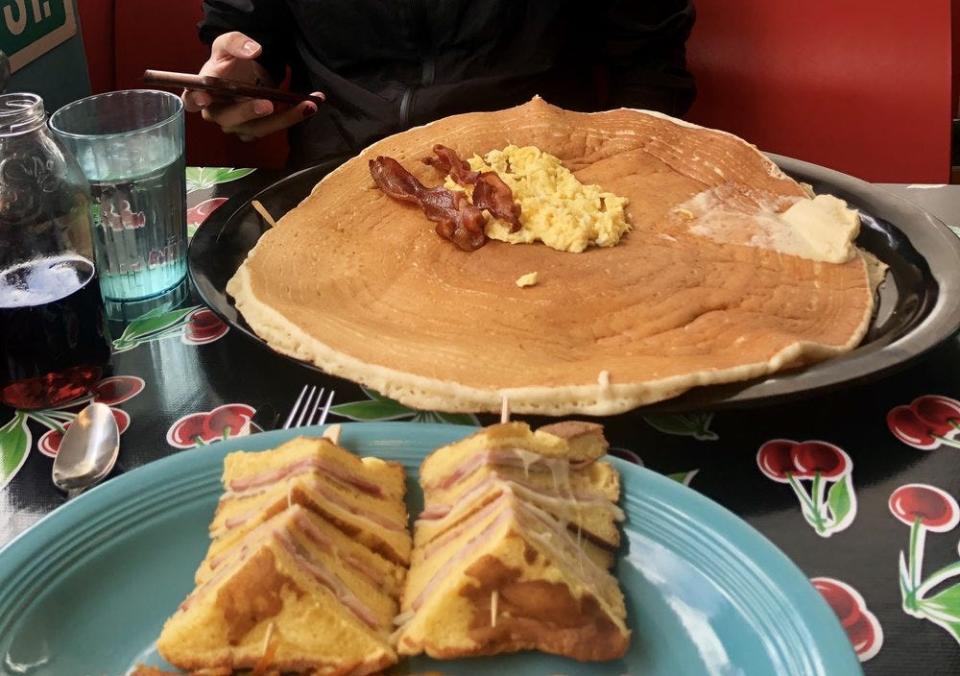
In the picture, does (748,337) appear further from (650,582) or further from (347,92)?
(347,92)

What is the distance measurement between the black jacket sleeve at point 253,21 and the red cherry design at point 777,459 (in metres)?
1.51

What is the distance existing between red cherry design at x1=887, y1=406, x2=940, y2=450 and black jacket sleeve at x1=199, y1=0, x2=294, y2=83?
1.56 m

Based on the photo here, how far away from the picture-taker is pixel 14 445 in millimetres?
1077

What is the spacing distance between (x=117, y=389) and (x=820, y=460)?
0.85 m

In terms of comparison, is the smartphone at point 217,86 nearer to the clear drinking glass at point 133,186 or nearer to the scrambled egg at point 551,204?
the clear drinking glass at point 133,186

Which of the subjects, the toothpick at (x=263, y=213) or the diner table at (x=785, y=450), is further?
the toothpick at (x=263, y=213)

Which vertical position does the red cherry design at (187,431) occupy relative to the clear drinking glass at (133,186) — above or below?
below

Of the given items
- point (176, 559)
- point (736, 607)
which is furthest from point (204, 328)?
point (736, 607)

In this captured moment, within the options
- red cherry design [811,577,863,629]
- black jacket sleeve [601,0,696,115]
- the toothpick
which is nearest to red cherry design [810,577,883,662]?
red cherry design [811,577,863,629]

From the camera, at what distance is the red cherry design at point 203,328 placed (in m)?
1.29

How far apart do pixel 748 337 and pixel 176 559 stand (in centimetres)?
70

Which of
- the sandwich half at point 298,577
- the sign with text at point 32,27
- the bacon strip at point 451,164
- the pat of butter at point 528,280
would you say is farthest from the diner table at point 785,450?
the sign with text at point 32,27

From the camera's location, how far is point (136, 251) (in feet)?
4.31

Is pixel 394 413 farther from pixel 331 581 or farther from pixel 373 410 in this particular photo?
pixel 331 581
